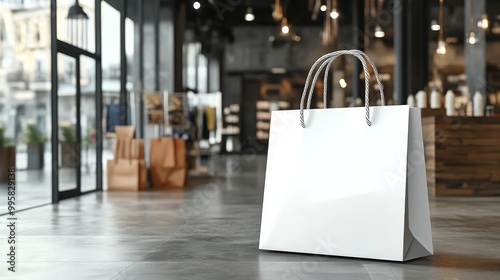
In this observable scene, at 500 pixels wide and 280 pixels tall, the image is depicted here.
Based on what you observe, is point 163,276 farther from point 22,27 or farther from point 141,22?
point 141,22

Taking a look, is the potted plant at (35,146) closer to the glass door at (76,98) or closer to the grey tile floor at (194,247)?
the glass door at (76,98)

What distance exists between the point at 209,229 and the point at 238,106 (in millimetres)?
21986

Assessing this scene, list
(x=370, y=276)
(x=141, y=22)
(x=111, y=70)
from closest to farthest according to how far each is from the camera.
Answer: (x=370, y=276)
(x=111, y=70)
(x=141, y=22)

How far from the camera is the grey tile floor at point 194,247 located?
3.19 meters

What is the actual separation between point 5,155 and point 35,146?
1.51 ft

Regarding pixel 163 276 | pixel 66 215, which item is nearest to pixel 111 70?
pixel 66 215

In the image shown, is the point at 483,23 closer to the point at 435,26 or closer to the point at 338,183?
the point at 435,26

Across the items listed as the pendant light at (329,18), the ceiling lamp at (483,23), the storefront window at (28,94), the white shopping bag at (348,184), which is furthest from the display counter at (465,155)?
the pendant light at (329,18)

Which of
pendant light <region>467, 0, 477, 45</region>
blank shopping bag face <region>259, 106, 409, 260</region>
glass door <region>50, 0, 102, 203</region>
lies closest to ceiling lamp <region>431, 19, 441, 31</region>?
pendant light <region>467, 0, 477, 45</region>

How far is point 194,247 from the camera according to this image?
3.97 meters

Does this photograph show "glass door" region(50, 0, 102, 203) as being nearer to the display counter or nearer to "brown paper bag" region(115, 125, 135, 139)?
"brown paper bag" region(115, 125, 135, 139)

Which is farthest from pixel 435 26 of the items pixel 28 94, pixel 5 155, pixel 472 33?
pixel 5 155

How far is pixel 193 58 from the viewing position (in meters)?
21.8

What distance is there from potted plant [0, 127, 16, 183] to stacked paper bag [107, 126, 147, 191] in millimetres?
2250
